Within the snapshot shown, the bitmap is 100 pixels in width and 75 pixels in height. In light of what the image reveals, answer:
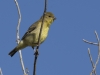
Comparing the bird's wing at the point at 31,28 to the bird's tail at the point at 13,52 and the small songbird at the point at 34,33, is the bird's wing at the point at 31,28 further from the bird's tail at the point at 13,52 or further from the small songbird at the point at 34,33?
the bird's tail at the point at 13,52

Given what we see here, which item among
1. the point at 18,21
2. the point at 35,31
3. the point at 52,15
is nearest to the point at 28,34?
the point at 35,31

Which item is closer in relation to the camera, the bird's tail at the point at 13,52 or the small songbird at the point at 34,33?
the small songbird at the point at 34,33

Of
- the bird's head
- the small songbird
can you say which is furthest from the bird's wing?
the bird's head

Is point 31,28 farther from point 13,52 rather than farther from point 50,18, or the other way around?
point 13,52

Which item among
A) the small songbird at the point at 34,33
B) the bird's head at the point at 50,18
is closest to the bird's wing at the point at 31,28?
the small songbird at the point at 34,33

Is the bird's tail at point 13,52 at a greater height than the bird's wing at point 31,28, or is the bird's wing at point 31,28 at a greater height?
the bird's wing at point 31,28

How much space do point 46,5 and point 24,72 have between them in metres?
0.99

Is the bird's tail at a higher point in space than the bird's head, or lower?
lower

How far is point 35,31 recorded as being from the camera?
7.90 m

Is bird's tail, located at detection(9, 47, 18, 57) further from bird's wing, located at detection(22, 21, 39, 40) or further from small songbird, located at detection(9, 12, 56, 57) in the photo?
bird's wing, located at detection(22, 21, 39, 40)

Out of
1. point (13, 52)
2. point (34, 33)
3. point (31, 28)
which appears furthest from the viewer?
point (13, 52)

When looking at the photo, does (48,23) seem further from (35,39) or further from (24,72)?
(24,72)

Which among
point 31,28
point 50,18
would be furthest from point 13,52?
point 50,18

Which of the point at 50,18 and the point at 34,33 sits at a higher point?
the point at 50,18
